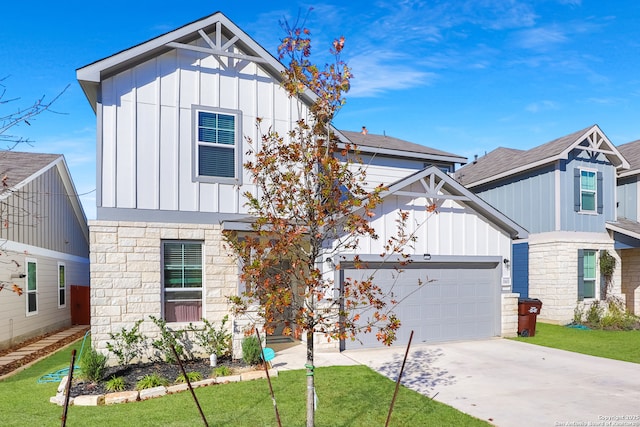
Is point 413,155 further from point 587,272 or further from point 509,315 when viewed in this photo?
point 587,272

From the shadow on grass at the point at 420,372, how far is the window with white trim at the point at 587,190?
30.6 feet

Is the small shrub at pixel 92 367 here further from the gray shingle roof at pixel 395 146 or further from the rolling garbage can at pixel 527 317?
the rolling garbage can at pixel 527 317

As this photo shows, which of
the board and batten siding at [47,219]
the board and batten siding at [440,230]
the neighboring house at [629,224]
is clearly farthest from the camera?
the neighboring house at [629,224]

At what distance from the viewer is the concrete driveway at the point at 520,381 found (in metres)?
6.21

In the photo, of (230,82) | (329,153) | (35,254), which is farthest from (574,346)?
(35,254)

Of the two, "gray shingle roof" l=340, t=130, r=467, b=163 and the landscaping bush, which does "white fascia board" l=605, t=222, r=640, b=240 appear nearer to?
the landscaping bush

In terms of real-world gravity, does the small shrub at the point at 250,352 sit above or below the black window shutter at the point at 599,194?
below

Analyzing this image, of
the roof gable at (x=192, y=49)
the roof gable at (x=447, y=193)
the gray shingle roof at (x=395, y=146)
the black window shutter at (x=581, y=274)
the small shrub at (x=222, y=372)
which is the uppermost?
the roof gable at (x=192, y=49)

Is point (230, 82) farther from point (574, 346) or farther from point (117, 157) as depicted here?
point (574, 346)

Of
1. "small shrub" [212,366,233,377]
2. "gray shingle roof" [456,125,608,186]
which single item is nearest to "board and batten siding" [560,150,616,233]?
"gray shingle roof" [456,125,608,186]

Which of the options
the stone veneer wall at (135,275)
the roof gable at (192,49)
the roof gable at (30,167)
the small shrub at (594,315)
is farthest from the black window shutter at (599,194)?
the roof gable at (30,167)

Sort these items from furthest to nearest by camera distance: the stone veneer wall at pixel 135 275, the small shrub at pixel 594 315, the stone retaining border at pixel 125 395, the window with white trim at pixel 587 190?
the window with white trim at pixel 587 190, the small shrub at pixel 594 315, the stone veneer wall at pixel 135 275, the stone retaining border at pixel 125 395

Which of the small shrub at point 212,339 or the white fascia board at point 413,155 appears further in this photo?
the white fascia board at point 413,155

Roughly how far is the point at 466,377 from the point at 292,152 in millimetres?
6062
